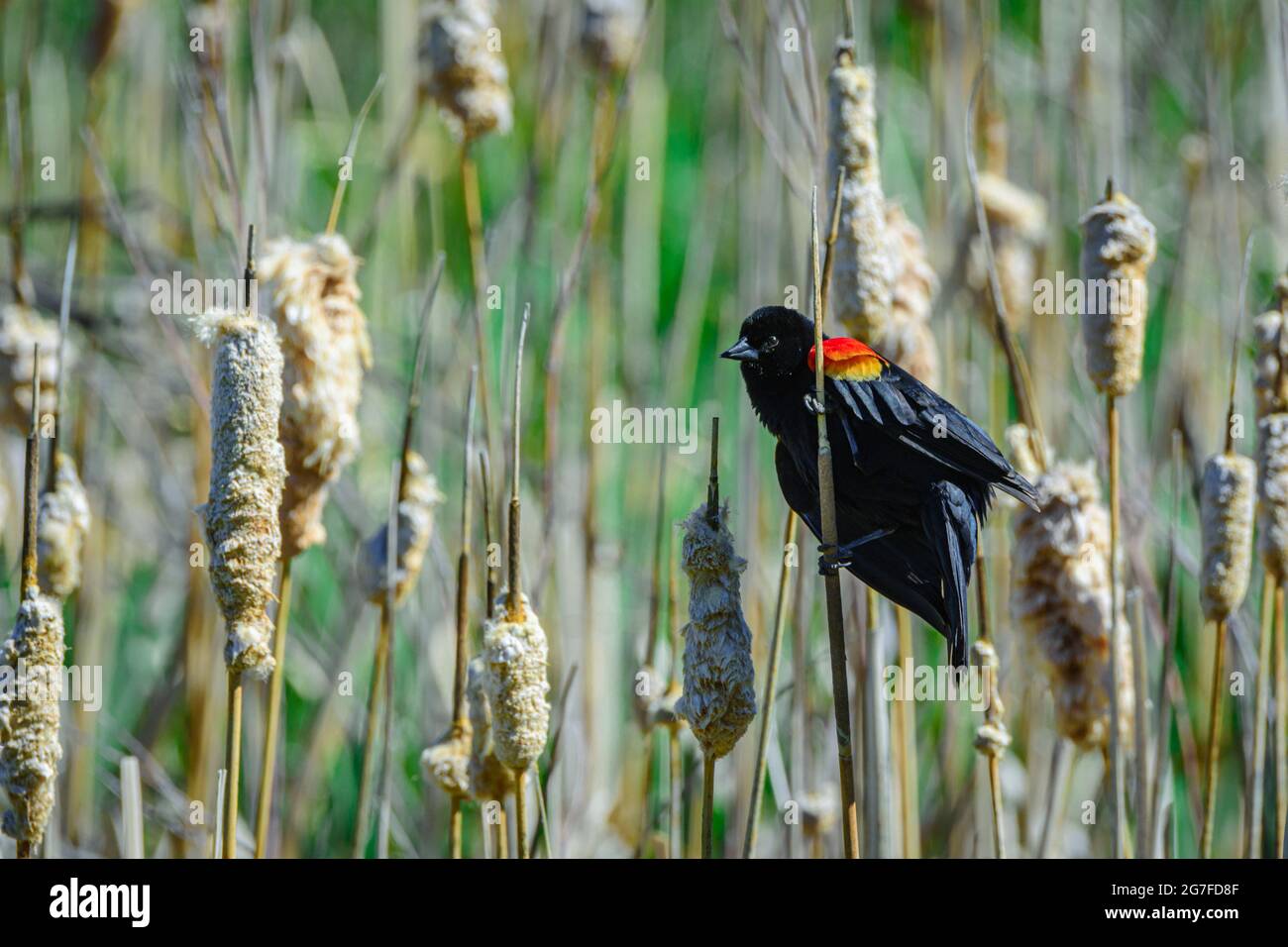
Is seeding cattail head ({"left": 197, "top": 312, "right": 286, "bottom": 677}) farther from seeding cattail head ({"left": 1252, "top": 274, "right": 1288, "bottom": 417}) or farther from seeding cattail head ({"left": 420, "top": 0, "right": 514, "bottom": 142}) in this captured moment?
seeding cattail head ({"left": 1252, "top": 274, "right": 1288, "bottom": 417})

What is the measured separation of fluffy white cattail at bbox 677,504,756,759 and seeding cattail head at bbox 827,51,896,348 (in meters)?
0.47

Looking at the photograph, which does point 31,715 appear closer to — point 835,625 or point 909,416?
point 835,625

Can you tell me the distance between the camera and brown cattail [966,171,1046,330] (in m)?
2.35

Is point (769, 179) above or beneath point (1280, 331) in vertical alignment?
above

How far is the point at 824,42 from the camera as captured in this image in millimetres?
2574

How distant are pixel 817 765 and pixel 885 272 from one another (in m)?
1.02

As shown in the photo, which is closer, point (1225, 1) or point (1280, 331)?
point (1280, 331)

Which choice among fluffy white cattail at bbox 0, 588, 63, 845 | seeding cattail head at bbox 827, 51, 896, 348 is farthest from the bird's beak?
fluffy white cattail at bbox 0, 588, 63, 845

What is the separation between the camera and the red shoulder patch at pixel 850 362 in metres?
1.44

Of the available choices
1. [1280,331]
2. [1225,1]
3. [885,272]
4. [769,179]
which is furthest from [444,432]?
[1225,1]

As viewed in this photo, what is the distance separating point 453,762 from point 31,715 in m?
0.48
